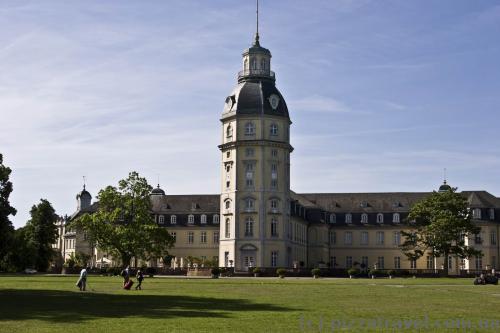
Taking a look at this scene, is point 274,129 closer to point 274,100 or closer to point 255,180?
point 274,100

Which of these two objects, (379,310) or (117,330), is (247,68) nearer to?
(379,310)

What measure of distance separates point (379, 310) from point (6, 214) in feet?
85.3

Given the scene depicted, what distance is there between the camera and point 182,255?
123m

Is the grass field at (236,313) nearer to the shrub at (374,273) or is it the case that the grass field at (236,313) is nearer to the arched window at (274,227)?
the shrub at (374,273)

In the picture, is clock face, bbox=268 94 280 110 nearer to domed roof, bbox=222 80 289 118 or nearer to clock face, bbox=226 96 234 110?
domed roof, bbox=222 80 289 118

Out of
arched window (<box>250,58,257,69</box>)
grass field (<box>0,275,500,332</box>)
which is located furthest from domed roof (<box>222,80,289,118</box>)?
grass field (<box>0,275,500,332</box>)

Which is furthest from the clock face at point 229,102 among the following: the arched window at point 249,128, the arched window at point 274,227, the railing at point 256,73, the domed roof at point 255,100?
the arched window at point 274,227

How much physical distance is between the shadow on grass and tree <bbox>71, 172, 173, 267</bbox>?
43.6m

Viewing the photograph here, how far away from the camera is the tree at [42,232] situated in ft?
371

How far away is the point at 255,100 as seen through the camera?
104 metres

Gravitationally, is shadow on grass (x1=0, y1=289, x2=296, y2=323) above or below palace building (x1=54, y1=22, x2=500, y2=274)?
below

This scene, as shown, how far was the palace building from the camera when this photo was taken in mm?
102562

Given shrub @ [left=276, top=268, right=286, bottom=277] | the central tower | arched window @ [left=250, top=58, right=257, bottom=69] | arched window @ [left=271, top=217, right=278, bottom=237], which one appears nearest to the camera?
shrub @ [left=276, top=268, right=286, bottom=277]

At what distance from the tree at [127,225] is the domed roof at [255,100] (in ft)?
73.9
